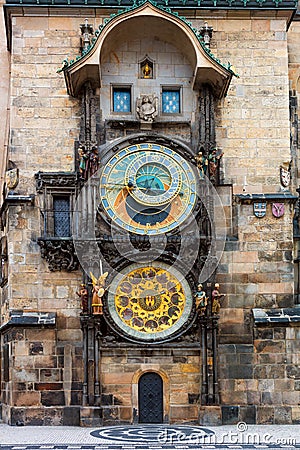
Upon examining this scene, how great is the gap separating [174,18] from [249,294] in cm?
616

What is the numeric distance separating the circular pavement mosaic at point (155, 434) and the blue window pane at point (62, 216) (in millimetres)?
4300

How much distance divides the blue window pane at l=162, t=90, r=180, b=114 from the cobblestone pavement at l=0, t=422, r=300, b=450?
690 centimetres

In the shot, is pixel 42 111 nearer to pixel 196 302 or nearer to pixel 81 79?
pixel 81 79

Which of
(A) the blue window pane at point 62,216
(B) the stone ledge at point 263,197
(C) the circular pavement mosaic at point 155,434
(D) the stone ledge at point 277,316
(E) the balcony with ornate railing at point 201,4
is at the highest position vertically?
(E) the balcony with ornate railing at point 201,4

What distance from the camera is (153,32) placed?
1956 centimetres

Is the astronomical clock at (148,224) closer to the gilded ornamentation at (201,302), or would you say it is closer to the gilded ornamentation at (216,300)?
the gilded ornamentation at (201,302)

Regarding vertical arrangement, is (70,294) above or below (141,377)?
above

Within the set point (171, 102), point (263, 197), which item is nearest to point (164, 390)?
point (263, 197)

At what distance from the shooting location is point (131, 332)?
733 inches

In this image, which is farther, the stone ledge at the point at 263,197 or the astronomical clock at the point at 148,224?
the stone ledge at the point at 263,197

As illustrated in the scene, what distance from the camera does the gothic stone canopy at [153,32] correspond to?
18.6 meters

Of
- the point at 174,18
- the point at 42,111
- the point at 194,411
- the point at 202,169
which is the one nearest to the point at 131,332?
the point at 194,411

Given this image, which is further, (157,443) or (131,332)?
(131,332)

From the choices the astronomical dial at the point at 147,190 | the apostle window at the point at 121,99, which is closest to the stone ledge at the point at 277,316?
the astronomical dial at the point at 147,190
